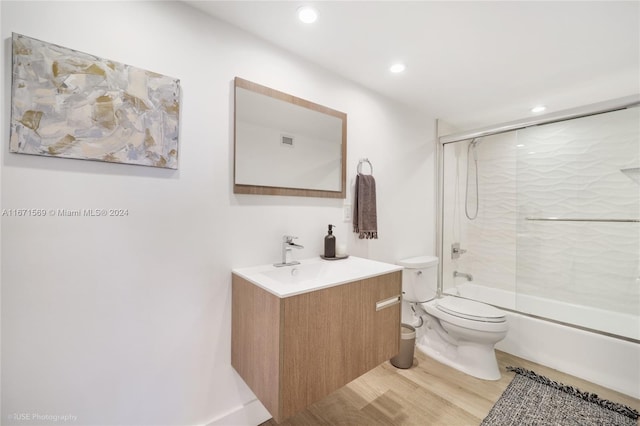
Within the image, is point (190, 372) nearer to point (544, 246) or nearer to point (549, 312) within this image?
point (549, 312)

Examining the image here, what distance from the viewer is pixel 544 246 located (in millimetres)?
2477

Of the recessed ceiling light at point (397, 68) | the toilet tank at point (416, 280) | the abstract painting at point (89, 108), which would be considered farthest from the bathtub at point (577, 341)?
the abstract painting at point (89, 108)

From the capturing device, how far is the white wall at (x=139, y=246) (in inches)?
38.0

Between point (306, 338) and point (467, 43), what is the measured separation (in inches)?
73.7

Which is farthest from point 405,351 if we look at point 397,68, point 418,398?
point 397,68

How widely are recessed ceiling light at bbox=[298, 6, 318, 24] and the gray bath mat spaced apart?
2.47 metres

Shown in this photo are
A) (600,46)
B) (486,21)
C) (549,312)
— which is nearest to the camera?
(486,21)

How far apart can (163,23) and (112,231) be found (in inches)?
39.2

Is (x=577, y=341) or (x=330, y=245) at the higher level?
(x=330, y=245)

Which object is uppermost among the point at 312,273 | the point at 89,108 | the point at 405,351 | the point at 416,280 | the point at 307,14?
the point at 307,14

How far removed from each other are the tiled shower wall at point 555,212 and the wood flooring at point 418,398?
2.76 ft

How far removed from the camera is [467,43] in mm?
1554

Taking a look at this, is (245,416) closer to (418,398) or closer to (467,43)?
(418,398)

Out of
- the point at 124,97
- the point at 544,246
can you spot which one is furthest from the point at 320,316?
the point at 544,246
